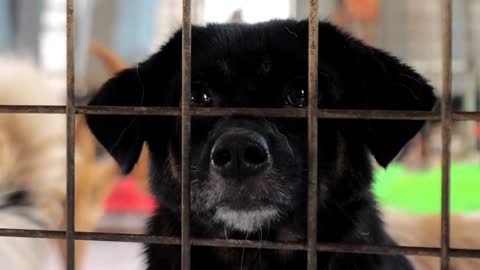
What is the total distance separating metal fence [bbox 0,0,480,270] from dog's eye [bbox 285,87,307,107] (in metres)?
0.33

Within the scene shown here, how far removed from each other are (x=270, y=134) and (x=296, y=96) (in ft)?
0.69

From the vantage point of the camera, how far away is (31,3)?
9.88ft

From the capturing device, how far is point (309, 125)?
0.89 m

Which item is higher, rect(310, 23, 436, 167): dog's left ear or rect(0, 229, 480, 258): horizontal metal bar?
rect(310, 23, 436, 167): dog's left ear

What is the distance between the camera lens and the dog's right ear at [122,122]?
1322mm

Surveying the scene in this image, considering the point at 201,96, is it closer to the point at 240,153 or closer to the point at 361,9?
the point at 240,153

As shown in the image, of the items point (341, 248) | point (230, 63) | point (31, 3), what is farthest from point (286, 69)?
point (31, 3)

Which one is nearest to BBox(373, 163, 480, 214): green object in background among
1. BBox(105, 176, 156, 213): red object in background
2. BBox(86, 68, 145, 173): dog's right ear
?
BBox(105, 176, 156, 213): red object in background

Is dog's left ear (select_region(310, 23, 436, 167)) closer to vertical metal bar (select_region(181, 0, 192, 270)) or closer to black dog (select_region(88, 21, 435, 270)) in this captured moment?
black dog (select_region(88, 21, 435, 270))

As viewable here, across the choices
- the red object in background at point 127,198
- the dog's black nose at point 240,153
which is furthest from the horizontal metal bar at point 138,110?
the red object in background at point 127,198

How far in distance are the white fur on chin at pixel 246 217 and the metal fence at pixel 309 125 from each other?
0.17 meters

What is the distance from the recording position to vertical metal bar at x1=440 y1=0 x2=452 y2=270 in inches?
32.5

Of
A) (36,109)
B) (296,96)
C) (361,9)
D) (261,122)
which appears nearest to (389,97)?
(296,96)

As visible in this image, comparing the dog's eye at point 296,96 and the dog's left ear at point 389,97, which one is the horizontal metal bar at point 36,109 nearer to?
the dog's eye at point 296,96
